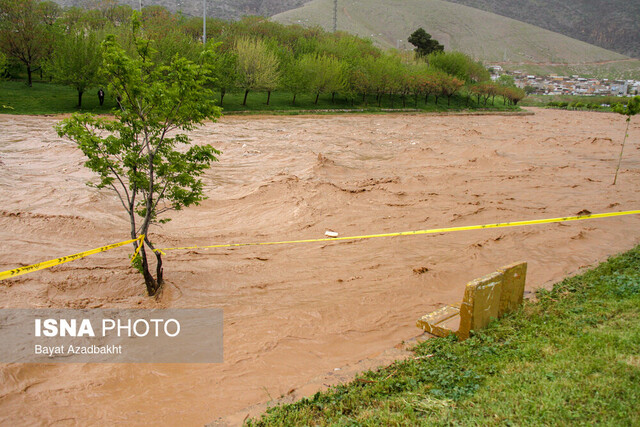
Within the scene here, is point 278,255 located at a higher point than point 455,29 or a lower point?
lower

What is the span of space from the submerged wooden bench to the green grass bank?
1813cm

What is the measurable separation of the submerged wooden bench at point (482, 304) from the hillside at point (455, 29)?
14477 cm

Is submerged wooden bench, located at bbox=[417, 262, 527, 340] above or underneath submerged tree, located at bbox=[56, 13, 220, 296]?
underneath

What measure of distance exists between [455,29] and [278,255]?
17594 cm

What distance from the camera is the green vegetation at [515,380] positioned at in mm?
4105

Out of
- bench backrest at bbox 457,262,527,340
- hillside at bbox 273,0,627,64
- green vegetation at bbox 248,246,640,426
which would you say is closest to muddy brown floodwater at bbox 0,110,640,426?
green vegetation at bbox 248,246,640,426

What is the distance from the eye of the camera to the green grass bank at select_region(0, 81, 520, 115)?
34719mm

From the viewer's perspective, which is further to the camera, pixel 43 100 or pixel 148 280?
pixel 43 100

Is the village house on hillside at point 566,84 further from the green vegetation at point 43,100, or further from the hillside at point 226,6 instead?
the green vegetation at point 43,100

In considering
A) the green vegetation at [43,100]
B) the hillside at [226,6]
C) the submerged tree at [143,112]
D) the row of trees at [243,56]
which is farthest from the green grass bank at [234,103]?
the hillside at [226,6]

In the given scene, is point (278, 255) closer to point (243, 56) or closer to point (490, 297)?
point (490, 297)

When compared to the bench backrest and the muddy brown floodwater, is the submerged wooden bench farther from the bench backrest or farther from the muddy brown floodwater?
the muddy brown floodwater

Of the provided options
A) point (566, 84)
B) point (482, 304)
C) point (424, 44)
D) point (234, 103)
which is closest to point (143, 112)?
point (482, 304)

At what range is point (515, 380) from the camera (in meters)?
4.68
